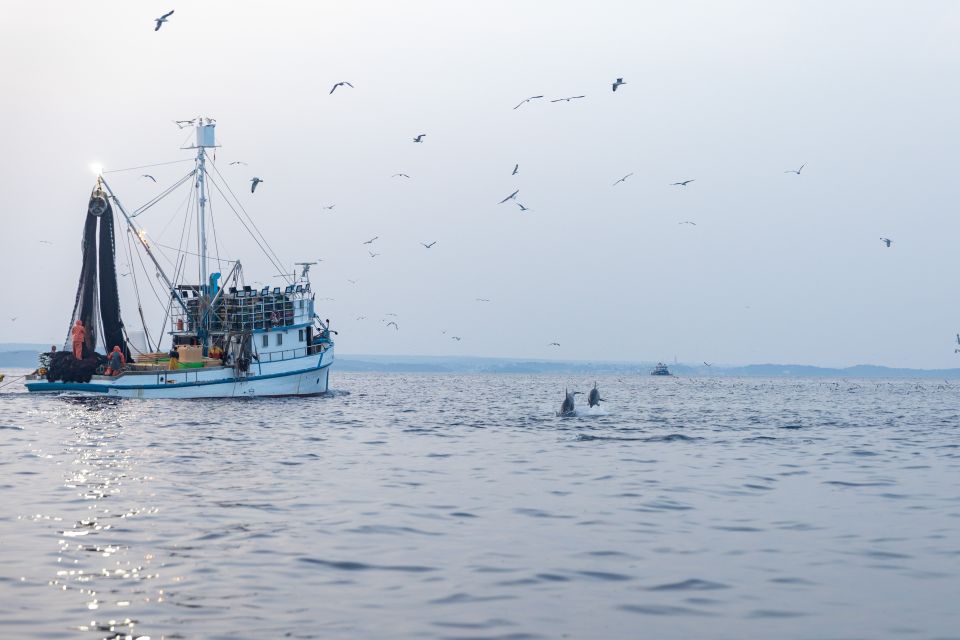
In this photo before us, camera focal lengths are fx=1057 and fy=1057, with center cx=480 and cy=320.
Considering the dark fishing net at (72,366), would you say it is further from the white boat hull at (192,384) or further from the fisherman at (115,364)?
the fisherman at (115,364)

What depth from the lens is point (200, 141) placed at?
67.1m

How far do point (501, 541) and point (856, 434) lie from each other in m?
28.8

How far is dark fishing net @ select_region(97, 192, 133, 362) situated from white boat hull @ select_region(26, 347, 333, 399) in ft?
10.7

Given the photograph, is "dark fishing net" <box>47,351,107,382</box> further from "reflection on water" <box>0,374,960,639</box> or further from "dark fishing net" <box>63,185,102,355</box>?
"reflection on water" <box>0,374,960,639</box>

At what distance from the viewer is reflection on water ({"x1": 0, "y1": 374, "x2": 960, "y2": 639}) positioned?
36.3 ft

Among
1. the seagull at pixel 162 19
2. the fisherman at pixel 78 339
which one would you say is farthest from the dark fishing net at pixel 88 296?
the seagull at pixel 162 19

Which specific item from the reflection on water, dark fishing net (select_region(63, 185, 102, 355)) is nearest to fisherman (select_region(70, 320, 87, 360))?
dark fishing net (select_region(63, 185, 102, 355))

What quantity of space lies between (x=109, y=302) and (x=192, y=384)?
277 inches

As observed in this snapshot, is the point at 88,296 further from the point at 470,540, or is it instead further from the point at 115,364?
the point at 470,540

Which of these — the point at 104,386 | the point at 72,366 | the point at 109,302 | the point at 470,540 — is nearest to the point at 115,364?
the point at 104,386

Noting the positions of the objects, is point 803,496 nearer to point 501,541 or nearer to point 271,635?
point 501,541

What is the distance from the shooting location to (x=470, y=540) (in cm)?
1560

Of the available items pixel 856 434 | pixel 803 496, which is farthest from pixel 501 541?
pixel 856 434

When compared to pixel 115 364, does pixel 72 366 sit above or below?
below
